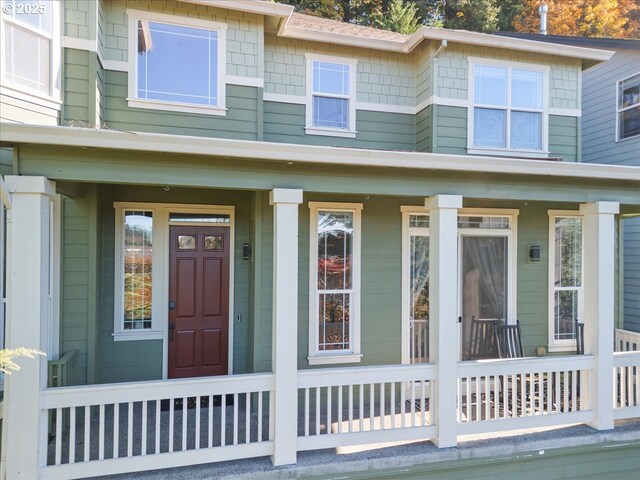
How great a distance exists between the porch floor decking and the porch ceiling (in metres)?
2.36

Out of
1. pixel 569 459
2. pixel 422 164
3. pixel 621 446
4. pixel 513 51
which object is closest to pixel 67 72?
pixel 422 164

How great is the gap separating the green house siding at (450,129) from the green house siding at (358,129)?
1.51 ft

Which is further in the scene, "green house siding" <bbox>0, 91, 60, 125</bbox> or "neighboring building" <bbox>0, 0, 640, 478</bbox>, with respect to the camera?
"green house siding" <bbox>0, 91, 60, 125</bbox>

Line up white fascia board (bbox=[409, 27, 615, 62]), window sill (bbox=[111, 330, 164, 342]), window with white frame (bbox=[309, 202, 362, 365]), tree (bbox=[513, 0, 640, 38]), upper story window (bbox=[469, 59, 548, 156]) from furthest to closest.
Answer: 1. tree (bbox=[513, 0, 640, 38])
2. upper story window (bbox=[469, 59, 548, 156])
3. white fascia board (bbox=[409, 27, 615, 62])
4. window with white frame (bbox=[309, 202, 362, 365])
5. window sill (bbox=[111, 330, 164, 342])

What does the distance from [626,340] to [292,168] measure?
545 cm

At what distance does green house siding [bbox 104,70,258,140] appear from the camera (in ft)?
16.4

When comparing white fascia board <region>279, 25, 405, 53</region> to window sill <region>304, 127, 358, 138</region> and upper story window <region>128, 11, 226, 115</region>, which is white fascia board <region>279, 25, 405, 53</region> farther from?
window sill <region>304, 127, 358, 138</region>

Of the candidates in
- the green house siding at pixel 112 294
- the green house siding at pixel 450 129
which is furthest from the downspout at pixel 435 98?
the green house siding at pixel 112 294

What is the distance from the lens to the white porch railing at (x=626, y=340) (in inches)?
233

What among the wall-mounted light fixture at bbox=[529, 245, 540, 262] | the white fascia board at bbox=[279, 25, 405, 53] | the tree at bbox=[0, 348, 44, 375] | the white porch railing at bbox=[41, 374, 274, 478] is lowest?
the white porch railing at bbox=[41, 374, 274, 478]

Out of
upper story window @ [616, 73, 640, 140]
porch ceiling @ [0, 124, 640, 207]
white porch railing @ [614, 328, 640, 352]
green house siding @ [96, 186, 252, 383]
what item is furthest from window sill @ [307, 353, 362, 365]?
upper story window @ [616, 73, 640, 140]

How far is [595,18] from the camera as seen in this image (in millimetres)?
13383

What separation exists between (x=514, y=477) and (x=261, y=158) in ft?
12.4

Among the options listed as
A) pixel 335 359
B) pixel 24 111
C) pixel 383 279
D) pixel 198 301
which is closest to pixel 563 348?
pixel 383 279
